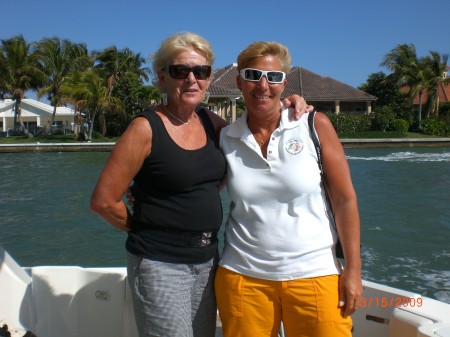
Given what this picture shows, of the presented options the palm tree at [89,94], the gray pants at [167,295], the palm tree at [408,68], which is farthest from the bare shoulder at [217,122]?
the palm tree at [408,68]

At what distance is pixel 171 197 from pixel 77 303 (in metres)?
1.28

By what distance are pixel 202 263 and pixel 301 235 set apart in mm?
438

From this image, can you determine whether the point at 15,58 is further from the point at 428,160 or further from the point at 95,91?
the point at 428,160

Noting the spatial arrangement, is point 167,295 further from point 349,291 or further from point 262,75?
point 262,75

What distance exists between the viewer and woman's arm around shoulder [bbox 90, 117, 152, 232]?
195 centimetres

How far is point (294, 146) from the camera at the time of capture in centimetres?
203

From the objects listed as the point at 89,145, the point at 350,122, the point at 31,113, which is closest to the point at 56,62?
the point at 31,113

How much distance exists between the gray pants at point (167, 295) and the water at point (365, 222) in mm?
5537

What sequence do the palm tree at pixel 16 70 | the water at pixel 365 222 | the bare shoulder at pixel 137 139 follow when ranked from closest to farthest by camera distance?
A: the bare shoulder at pixel 137 139 → the water at pixel 365 222 → the palm tree at pixel 16 70

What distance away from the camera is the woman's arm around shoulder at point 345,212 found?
2.00m

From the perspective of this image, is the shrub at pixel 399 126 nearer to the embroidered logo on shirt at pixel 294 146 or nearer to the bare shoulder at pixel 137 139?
the embroidered logo on shirt at pixel 294 146

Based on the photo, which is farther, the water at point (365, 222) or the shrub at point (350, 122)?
the shrub at point (350, 122)

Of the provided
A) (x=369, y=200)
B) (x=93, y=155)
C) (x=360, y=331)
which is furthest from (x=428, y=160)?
(x=360, y=331)

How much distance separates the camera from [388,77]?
44031 millimetres
